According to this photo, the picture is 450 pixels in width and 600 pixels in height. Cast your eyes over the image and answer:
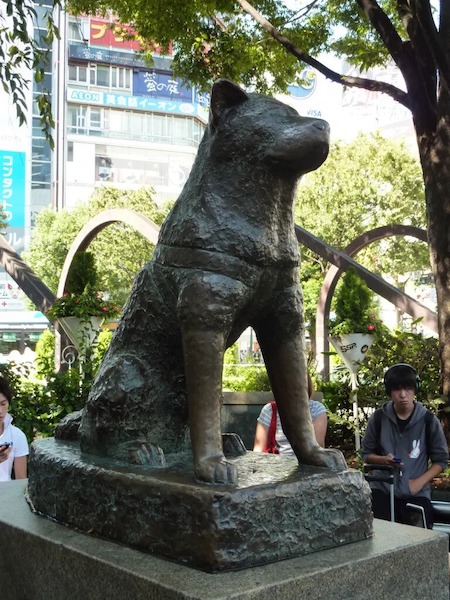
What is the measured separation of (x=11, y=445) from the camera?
4.11 m

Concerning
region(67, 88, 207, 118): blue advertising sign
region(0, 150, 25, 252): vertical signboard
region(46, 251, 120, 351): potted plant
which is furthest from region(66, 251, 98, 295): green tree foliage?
region(67, 88, 207, 118): blue advertising sign

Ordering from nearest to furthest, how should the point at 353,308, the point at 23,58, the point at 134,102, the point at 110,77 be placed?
the point at 23,58
the point at 353,308
the point at 134,102
the point at 110,77

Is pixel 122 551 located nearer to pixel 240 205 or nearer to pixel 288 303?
pixel 288 303

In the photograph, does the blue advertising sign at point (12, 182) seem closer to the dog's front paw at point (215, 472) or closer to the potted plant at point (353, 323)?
the potted plant at point (353, 323)

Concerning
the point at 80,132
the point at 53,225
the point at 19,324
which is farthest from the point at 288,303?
the point at 80,132

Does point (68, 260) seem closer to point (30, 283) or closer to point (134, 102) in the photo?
point (30, 283)

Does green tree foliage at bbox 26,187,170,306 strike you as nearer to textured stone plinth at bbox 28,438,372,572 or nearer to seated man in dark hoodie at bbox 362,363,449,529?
seated man in dark hoodie at bbox 362,363,449,529

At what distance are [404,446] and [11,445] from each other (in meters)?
2.32

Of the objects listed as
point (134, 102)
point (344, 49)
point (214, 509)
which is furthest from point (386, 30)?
point (134, 102)

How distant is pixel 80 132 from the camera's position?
189 feet

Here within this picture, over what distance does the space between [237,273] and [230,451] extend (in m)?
0.76

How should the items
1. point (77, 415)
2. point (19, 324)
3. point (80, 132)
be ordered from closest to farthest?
point (77, 415) < point (19, 324) < point (80, 132)

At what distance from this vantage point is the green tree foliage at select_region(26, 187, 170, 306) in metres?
29.6

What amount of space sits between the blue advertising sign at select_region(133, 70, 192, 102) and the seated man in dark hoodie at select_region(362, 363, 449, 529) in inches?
2358
